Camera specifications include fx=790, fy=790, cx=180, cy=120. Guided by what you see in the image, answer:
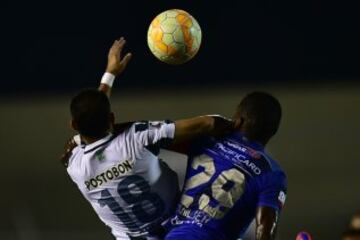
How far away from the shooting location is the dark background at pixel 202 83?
21.1ft

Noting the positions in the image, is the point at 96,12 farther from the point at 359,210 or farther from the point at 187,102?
the point at 359,210

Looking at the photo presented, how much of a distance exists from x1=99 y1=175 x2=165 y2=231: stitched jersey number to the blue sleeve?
16.5 inches

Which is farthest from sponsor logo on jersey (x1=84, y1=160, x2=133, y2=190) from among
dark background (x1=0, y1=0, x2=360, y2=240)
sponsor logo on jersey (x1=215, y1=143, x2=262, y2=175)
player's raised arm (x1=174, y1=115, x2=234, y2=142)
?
dark background (x1=0, y1=0, x2=360, y2=240)

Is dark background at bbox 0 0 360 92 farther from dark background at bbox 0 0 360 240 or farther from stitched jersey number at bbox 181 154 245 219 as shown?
stitched jersey number at bbox 181 154 245 219

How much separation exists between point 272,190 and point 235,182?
0.14 m

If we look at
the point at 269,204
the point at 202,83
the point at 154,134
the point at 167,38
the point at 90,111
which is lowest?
the point at 202,83

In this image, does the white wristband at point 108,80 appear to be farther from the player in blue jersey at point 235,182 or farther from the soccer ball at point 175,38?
the player in blue jersey at point 235,182

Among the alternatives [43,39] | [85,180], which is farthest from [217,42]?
[85,180]

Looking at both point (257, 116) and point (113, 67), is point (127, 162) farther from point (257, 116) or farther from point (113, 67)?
point (113, 67)

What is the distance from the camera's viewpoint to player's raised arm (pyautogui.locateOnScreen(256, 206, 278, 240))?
280 cm

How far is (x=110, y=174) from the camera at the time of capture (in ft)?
9.88

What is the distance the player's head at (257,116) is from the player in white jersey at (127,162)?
0.06m

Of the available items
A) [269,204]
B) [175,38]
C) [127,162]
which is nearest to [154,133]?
[127,162]

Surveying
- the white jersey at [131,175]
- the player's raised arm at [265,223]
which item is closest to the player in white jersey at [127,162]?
the white jersey at [131,175]
